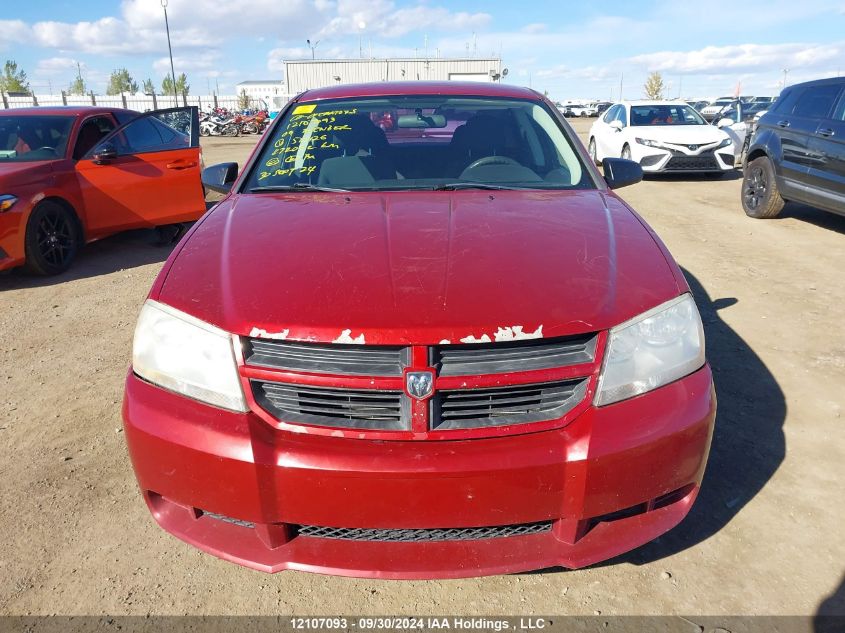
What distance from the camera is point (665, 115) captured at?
12703 millimetres

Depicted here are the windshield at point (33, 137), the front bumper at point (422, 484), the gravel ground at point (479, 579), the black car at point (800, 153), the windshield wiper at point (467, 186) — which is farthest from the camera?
the black car at point (800, 153)

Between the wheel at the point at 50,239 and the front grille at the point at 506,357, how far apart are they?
5294mm

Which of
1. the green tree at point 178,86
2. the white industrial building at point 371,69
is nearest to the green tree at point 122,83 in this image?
the green tree at point 178,86

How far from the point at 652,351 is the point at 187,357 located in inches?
53.8

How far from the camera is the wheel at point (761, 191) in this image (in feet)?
25.6

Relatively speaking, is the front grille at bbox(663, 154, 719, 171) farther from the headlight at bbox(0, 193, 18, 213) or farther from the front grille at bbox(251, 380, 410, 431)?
the front grille at bbox(251, 380, 410, 431)

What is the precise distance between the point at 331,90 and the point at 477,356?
2.36 meters

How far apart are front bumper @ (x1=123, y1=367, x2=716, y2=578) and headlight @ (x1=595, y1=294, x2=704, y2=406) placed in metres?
0.04

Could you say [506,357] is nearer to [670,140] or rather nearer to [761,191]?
[761,191]

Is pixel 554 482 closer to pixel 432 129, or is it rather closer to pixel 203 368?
pixel 203 368

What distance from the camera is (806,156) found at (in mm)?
7078

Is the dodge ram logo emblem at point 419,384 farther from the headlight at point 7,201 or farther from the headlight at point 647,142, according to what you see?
the headlight at point 647,142

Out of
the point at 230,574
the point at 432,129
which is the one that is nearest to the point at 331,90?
the point at 432,129

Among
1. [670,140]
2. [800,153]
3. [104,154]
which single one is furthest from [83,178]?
[670,140]
